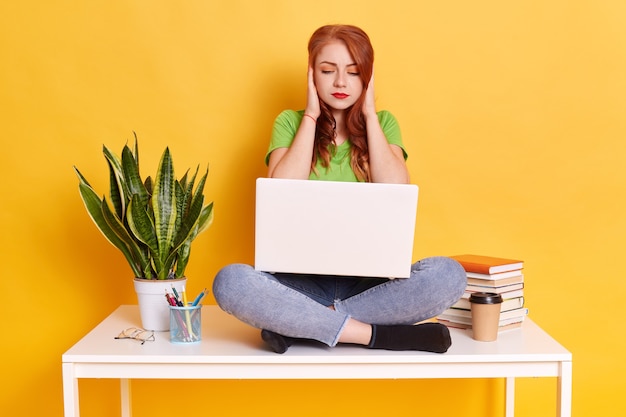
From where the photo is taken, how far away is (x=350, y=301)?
205 centimetres

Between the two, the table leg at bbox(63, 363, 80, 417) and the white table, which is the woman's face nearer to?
the white table

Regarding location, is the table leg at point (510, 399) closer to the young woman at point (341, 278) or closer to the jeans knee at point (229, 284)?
the young woman at point (341, 278)

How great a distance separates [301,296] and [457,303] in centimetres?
54

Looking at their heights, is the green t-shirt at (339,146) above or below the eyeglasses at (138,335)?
above

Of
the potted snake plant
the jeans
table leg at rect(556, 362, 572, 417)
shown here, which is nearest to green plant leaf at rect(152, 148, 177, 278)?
the potted snake plant

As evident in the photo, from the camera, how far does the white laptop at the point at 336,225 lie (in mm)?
1814

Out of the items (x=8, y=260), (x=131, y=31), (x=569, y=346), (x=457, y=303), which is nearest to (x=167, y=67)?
(x=131, y=31)

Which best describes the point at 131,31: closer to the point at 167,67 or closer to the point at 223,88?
the point at 167,67

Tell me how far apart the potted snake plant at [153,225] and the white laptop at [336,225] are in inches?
13.7

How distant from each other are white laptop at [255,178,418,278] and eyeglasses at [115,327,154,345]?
0.42 metres

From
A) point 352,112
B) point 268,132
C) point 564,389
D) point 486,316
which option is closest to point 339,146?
point 352,112

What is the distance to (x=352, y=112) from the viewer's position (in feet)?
7.66

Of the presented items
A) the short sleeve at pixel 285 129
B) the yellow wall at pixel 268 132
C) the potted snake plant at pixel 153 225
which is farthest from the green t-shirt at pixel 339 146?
the potted snake plant at pixel 153 225

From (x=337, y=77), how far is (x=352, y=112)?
12cm
